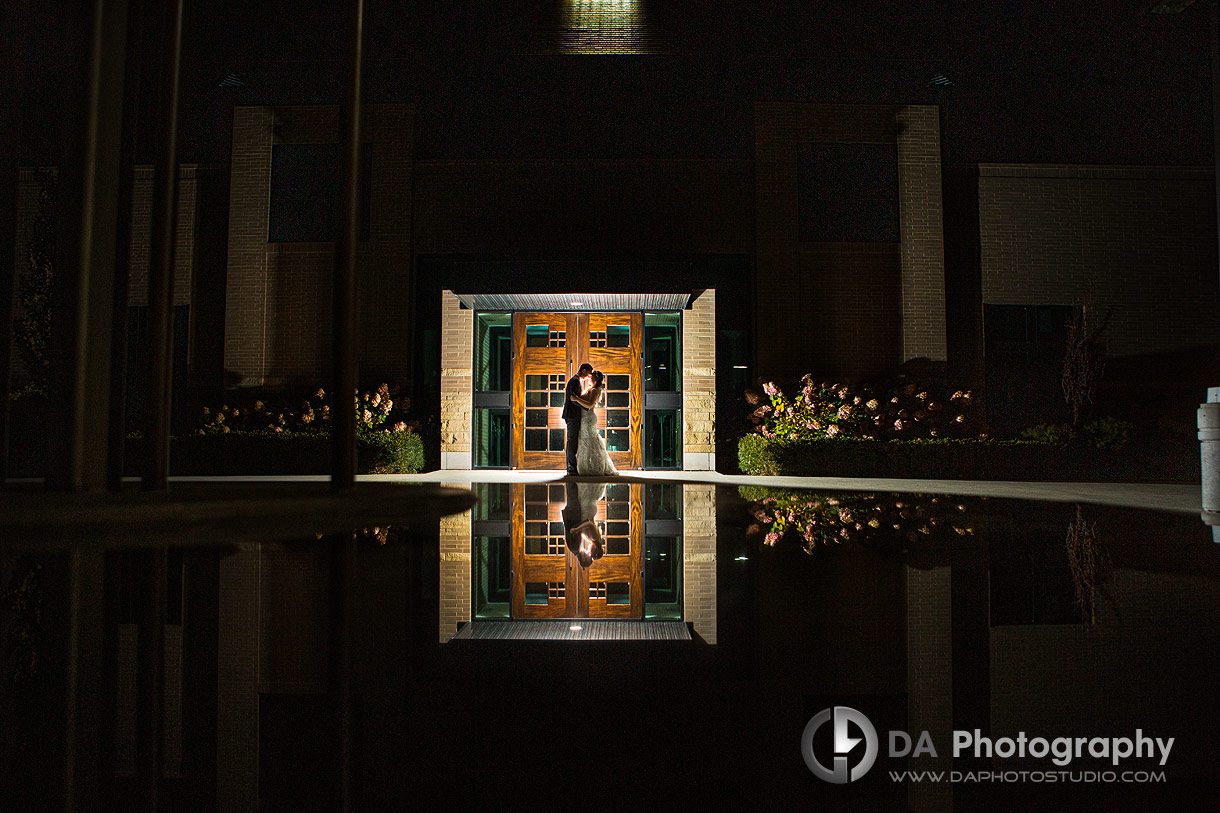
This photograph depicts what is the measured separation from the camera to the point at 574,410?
11523 mm

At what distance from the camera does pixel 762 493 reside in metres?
8.16

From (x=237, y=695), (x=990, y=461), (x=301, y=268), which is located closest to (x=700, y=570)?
(x=237, y=695)

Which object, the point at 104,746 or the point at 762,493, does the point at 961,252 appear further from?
the point at 104,746

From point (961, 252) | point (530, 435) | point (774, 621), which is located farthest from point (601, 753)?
point (961, 252)

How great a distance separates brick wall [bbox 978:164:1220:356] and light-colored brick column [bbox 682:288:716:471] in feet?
19.2

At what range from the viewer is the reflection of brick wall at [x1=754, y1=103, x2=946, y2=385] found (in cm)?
1400

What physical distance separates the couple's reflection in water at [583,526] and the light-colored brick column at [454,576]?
583 mm

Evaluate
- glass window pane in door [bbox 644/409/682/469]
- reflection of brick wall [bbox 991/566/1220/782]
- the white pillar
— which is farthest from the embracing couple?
reflection of brick wall [bbox 991/566/1220/782]

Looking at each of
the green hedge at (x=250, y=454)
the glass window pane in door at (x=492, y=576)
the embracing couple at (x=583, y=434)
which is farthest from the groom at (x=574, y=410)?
the glass window pane in door at (x=492, y=576)

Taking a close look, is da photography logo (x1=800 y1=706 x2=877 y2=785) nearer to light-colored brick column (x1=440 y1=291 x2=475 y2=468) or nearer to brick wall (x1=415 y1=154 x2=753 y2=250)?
light-colored brick column (x1=440 y1=291 x2=475 y2=468)

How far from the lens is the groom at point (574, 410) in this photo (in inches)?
442

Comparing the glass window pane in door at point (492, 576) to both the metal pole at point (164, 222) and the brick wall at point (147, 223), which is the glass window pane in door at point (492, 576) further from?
the brick wall at point (147, 223)

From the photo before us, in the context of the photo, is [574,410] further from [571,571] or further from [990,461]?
[571,571]

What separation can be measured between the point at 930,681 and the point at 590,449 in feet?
33.2
